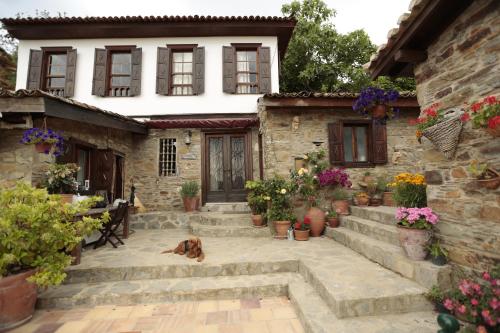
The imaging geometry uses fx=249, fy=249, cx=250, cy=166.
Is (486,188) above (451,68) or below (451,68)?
below

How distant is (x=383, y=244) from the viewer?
3.49m

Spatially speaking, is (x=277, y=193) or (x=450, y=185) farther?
(x=277, y=193)

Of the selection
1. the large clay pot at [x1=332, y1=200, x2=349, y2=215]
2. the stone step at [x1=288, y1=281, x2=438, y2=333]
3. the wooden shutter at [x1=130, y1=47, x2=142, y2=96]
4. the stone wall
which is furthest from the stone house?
the wooden shutter at [x1=130, y1=47, x2=142, y2=96]

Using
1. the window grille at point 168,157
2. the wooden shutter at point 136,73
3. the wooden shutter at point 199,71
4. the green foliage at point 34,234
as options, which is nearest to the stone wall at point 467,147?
the green foliage at point 34,234

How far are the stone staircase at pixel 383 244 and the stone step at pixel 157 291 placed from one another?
1248 millimetres

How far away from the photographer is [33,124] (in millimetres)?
4453

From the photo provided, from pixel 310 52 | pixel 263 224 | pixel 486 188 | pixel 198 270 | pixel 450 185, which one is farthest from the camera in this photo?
pixel 310 52

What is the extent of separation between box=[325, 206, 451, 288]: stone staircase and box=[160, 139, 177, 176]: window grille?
4847 millimetres

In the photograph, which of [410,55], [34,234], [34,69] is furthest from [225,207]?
[34,69]

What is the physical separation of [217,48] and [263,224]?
224 inches

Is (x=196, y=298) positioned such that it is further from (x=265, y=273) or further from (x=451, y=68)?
(x=451, y=68)

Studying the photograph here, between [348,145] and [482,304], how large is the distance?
15.2 ft

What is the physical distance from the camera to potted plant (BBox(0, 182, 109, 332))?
100 inches

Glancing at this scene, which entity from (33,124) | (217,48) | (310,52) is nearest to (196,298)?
(33,124)
